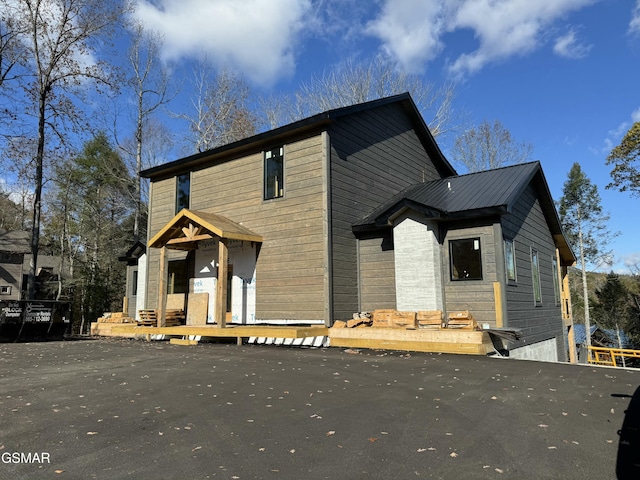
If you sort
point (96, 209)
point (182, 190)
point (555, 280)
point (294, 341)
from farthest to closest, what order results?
point (96, 209)
point (555, 280)
point (182, 190)
point (294, 341)

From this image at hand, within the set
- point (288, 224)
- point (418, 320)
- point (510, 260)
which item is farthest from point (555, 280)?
point (288, 224)

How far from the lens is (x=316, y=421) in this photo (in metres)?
4.40

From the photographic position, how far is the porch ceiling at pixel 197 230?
39.2ft

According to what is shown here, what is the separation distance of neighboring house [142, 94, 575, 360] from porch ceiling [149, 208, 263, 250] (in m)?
0.05

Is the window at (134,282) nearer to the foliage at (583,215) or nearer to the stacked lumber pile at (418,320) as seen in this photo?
the stacked lumber pile at (418,320)

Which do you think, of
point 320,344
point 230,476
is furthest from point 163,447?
point 320,344

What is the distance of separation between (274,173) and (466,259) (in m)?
5.99

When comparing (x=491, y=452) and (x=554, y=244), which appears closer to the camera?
(x=491, y=452)

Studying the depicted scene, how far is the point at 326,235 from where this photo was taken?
11.6 metres

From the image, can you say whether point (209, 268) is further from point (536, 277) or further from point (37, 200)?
point (536, 277)

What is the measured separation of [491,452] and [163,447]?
2691mm

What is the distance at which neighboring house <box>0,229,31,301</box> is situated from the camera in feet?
104

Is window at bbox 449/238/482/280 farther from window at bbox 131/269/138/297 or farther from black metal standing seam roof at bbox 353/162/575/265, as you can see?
window at bbox 131/269/138/297

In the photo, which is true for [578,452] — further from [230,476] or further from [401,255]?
[401,255]
